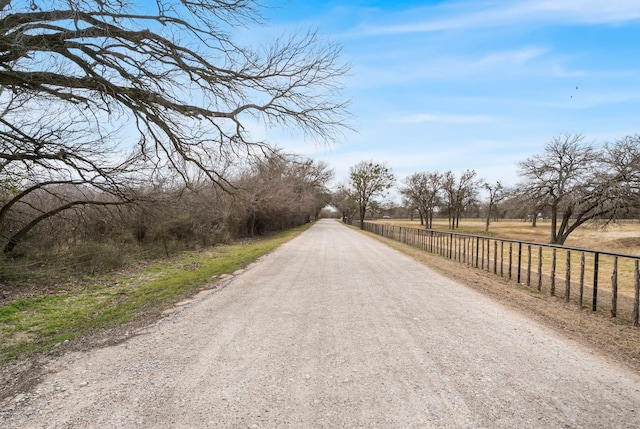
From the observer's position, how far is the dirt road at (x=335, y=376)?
2697 mm

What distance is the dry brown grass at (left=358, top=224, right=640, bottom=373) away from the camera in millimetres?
4363

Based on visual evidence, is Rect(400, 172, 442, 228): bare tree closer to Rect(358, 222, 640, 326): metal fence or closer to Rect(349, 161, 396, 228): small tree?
Rect(349, 161, 396, 228): small tree

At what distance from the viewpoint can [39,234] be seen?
33.3 ft

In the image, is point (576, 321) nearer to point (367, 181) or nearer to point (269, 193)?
point (269, 193)

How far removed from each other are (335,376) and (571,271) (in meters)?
12.1

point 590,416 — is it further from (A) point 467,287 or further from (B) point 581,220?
(B) point 581,220

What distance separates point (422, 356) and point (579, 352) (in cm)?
197

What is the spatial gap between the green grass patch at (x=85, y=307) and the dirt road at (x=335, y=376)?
0.99 m

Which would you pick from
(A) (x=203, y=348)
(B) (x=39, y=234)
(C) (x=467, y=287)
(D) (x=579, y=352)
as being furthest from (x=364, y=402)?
(B) (x=39, y=234)

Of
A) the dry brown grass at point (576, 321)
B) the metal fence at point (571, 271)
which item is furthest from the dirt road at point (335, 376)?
the metal fence at point (571, 271)

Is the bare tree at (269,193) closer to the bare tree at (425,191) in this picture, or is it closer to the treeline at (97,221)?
the treeline at (97,221)

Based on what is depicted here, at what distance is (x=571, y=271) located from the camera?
12.1m

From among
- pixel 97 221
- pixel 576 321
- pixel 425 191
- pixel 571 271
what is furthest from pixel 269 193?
pixel 425 191

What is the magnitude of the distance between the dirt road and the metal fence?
2.30 meters
